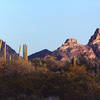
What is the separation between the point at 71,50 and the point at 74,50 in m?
0.80

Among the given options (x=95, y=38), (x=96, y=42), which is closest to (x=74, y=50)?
(x=96, y=42)

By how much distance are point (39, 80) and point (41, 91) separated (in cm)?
181

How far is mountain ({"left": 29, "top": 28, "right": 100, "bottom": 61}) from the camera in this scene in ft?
236

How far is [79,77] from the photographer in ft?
77.9

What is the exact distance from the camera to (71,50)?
7519cm

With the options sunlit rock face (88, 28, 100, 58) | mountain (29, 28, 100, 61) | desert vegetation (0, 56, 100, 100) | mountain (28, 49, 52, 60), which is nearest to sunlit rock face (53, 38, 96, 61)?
mountain (29, 28, 100, 61)

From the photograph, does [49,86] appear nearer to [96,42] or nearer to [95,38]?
[96,42]

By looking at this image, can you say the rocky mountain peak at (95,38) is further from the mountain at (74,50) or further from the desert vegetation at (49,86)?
the desert vegetation at (49,86)

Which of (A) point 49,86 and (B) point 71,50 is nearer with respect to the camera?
(A) point 49,86

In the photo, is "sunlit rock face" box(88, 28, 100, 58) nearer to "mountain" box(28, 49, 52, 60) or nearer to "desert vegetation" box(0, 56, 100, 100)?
"mountain" box(28, 49, 52, 60)

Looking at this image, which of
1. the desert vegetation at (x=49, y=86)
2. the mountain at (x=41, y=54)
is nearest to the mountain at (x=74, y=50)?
the mountain at (x=41, y=54)

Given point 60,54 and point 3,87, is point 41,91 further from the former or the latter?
point 60,54

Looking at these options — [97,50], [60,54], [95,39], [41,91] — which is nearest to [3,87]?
[41,91]

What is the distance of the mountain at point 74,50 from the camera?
236 ft
